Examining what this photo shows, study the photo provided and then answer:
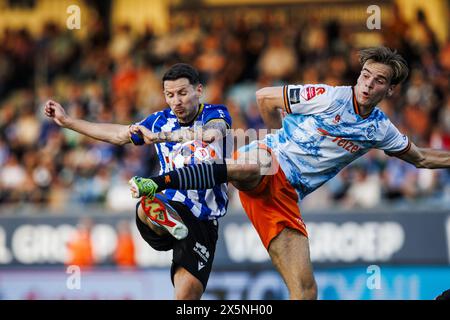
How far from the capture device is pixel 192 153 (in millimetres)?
7887

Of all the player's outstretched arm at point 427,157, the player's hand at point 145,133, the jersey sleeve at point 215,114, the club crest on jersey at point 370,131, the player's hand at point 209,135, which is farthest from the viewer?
the player's outstretched arm at point 427,157

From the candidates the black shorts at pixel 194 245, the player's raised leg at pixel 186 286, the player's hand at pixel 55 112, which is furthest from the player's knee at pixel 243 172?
the player's hand at pixel 55 112

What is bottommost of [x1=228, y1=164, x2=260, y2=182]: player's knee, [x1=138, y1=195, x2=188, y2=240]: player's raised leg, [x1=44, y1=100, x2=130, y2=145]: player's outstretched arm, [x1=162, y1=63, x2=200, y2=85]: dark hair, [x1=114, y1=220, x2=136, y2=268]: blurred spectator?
[x1=114, y1=220, x2=136, y2=268]: blurred spectator

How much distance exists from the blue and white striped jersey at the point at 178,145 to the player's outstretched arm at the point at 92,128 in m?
0.22

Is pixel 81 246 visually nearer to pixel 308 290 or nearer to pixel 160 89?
pixel 160 89

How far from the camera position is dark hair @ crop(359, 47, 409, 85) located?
25.9 feet

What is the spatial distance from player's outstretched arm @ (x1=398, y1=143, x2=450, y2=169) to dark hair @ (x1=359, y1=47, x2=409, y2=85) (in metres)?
0.75

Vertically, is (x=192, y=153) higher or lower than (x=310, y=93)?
lower

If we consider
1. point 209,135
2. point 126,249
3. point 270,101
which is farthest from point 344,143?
point 126,249

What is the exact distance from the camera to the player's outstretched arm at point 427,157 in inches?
330

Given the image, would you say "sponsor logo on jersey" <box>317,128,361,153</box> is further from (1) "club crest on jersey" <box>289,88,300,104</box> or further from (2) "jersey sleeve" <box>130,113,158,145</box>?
(2) "jersey sleeve" <box>130,113,158,145</box>

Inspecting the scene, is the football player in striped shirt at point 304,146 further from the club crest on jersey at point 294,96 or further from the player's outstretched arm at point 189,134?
the player's outstretched arm at point 189,134

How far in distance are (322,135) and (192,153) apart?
1132 millimetres

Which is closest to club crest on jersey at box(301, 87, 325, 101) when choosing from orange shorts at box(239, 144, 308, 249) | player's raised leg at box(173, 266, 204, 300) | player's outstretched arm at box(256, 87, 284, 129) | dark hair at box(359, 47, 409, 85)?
player's outstretched arm at box(256, 87, 284, 129)
